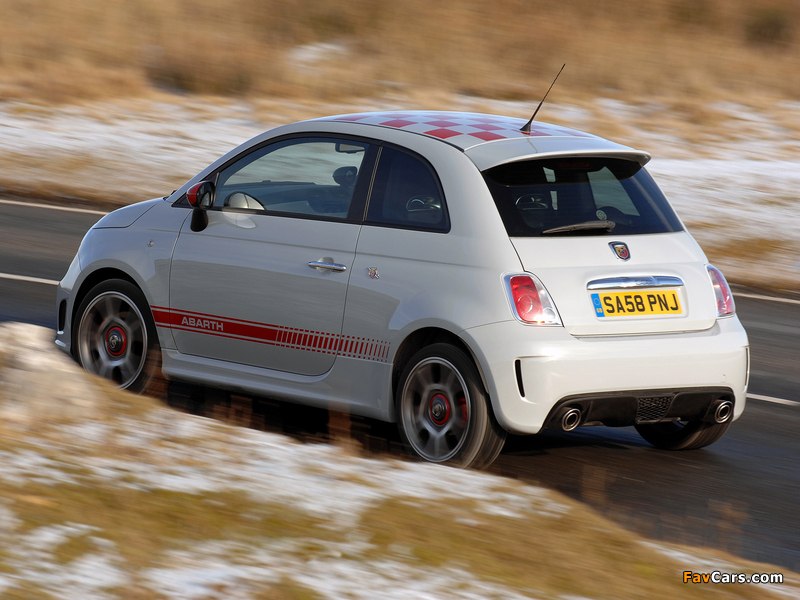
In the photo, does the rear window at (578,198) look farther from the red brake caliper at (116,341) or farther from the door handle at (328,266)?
the red brake caliper at (116,341)

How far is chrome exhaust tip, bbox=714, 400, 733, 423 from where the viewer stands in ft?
19.9

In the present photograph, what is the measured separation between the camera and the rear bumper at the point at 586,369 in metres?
5.49

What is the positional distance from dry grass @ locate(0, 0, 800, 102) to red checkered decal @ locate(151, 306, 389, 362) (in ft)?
49.9

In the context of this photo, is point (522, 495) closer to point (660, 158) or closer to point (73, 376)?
point (73, 376)

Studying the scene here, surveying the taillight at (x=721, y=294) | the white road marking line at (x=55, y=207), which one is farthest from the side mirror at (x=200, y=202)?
the white road marking line at (x=55, y=207)

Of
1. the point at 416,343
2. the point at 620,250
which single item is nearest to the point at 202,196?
the point at 416,343

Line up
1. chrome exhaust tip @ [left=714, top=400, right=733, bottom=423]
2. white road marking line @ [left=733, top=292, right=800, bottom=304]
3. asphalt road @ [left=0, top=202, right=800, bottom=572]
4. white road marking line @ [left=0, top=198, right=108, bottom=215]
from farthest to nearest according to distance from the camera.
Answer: white road marking line @ [left=0, top=198, right=108, bottom=215], white road marking line @ [left=733, top=292, right=800, bottom=304], chrome exhaust tip @ [left=714, top=400, right=733, bottom=423], asphalt road @ [left=0, top=202, right=800, bottom=572]

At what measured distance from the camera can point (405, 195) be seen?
20.1 ft

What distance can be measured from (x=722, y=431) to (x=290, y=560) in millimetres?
3440

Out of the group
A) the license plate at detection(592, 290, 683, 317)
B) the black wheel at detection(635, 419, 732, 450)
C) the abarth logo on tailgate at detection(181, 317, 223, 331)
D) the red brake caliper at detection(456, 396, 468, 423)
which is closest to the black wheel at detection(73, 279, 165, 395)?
the abarth logo on tailgate at detection(181, 317, 223, 331)

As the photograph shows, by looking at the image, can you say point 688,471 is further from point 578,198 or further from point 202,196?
point 202,196

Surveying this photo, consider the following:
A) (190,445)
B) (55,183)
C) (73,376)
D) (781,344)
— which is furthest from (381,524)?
(55,183)

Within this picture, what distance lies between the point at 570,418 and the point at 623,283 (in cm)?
74

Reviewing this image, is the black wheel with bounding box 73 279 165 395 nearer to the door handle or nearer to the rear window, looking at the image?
the door handle
